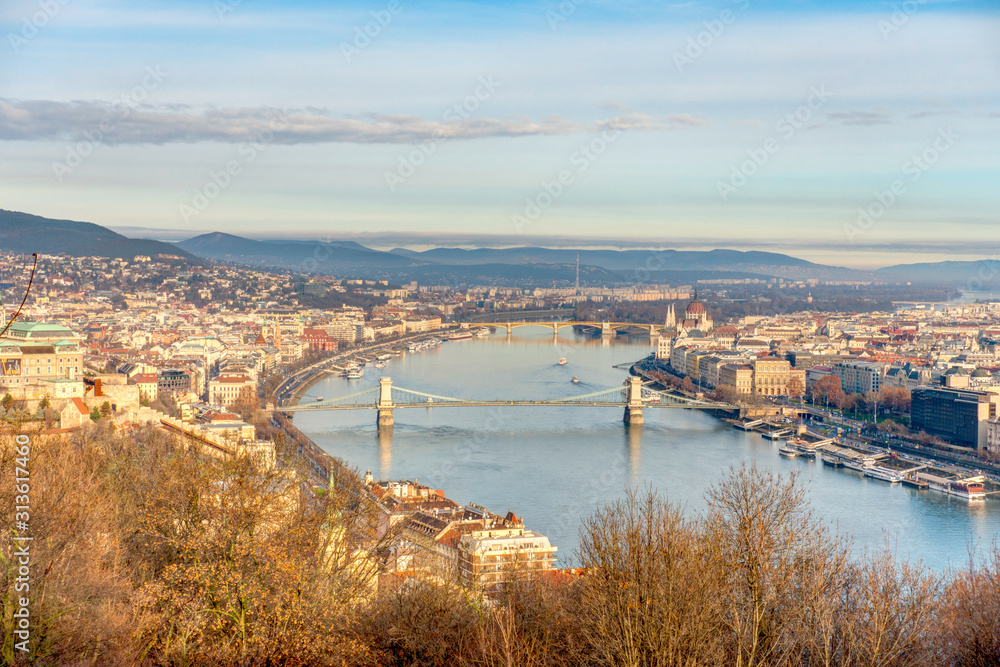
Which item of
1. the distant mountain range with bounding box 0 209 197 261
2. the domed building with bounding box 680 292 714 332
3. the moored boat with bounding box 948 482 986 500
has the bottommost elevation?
the moored boat with bounding box 948 482 986 500

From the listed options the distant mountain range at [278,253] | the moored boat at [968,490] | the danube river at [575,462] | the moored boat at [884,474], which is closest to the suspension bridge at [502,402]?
the danube river at [575,462]

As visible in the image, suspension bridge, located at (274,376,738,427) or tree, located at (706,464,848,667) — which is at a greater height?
tree, located at (706,464,848,667)

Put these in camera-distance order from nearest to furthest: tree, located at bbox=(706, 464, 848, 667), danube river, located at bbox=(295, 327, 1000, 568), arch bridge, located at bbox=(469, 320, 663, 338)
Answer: tree, located at bbox=(706, 464, 848, 667) → danube river, located at bbox=(295, 327, 1000, 568) → arch bridge, located at bbox=(469, 320, 663, 338)

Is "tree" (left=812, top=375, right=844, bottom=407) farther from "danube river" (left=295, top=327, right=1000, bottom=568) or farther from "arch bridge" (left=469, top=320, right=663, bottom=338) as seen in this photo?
"arch bridge" (left=469, top=320, right=663, bottom=338)

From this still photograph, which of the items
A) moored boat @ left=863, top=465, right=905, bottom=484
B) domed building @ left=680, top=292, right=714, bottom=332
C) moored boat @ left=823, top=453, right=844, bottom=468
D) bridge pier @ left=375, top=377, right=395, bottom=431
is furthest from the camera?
domed building @ left=680, top=292, right=714, bottom=332

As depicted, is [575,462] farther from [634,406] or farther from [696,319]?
[696,319]

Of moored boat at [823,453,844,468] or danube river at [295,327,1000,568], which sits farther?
moored boat at [823,453,844,468]

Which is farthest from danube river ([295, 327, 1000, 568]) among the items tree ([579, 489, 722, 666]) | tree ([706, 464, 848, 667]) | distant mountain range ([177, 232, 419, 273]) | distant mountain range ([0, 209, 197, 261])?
distant mountain range ([177, 232, 419, 273])
